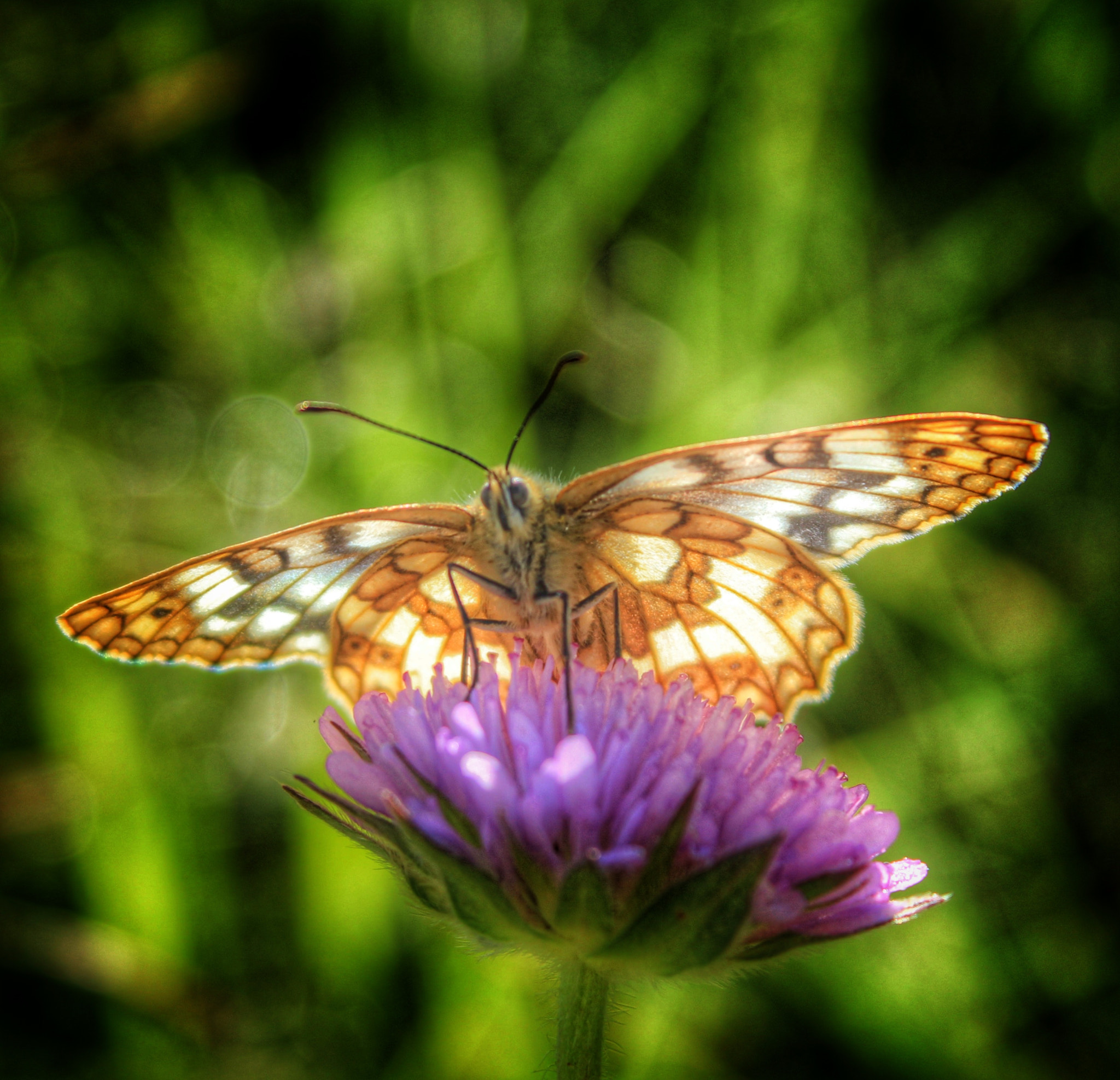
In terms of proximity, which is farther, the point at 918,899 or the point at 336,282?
the point at 336,282

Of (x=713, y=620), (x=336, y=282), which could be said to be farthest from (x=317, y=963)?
(x=336, y=282)

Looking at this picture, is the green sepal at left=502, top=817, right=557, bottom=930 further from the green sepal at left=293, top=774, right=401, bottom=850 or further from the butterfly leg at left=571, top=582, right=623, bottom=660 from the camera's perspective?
the butterfly leg at left=571, top=582, right=623, bottom=660

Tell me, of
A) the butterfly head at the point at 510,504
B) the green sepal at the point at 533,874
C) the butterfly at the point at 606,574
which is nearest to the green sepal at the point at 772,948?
the green sepal at the point at 533,874

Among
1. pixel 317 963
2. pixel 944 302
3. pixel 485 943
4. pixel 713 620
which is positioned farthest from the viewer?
pixel 944 302

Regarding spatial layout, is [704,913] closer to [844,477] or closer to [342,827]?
[342,827]

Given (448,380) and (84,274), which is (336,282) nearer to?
(448,380)

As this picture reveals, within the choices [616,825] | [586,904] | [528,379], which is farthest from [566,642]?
[528,379]
